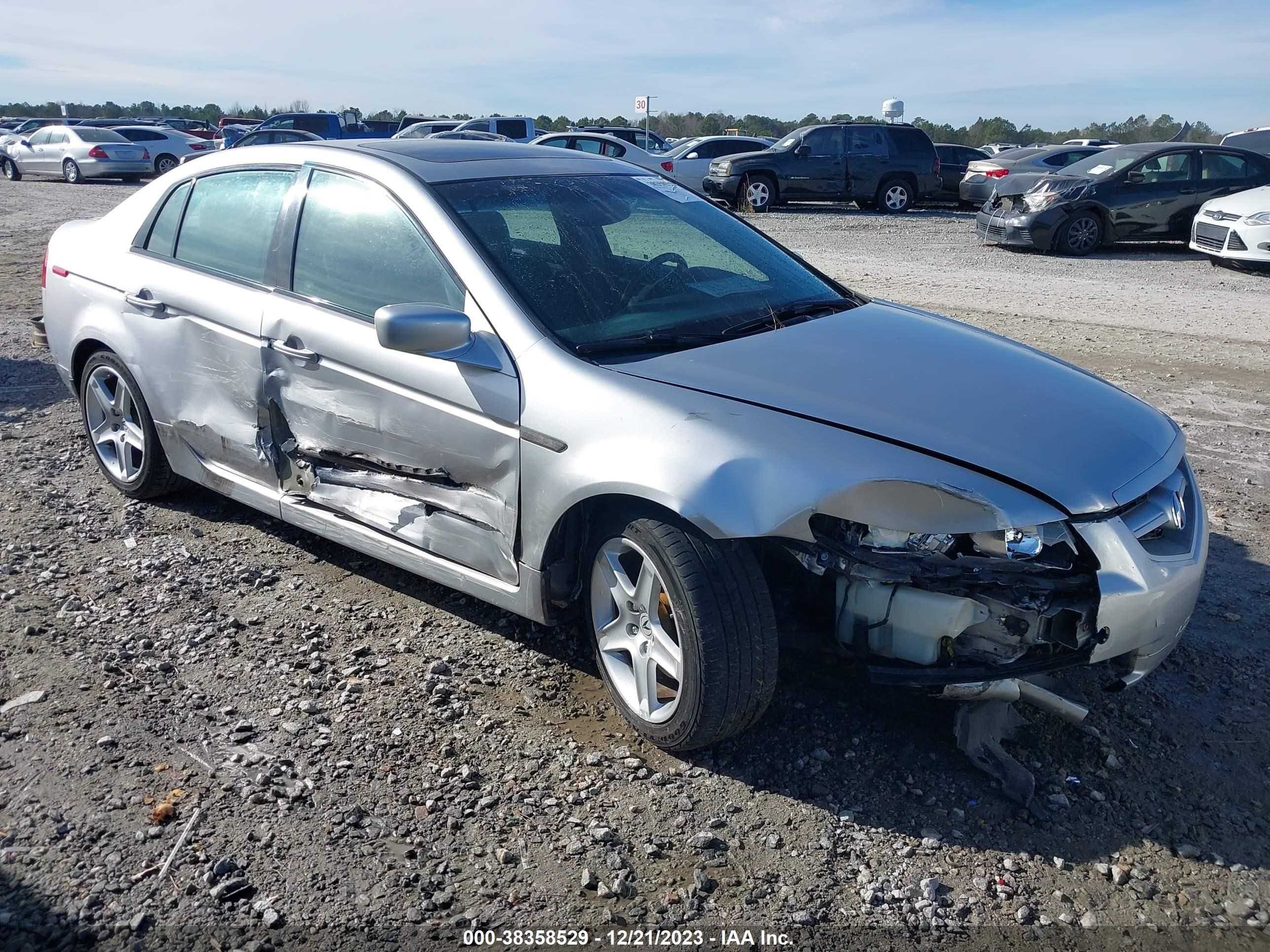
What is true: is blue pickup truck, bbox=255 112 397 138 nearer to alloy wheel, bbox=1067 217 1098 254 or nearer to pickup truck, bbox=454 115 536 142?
pickup truck, bbox=454 115 536 142

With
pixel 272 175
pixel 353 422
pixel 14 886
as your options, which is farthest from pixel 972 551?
pixel 272 175

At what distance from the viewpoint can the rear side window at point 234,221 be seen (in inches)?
169

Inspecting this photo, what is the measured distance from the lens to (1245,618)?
406cm

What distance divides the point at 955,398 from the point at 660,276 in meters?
1.21

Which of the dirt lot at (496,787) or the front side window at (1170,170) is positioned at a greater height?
the front side window at (1170,170)

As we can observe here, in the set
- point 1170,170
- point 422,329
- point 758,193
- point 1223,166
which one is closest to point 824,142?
point 758,193

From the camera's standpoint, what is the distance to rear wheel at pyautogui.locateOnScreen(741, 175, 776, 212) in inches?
790

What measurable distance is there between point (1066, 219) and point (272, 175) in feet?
42.2

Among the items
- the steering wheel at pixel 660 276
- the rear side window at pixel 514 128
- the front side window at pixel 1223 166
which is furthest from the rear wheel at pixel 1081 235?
the rear side window at pixel 514 128

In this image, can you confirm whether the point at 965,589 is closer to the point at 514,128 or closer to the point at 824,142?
the point at 824,142

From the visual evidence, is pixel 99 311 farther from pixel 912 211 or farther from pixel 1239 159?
pixel 912 211

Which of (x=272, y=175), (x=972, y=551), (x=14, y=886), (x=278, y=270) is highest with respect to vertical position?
(x=272, y=175)

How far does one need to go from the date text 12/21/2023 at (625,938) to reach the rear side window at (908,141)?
2021 cm

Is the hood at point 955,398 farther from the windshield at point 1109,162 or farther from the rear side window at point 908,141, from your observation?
the rear side window at point 908,141
